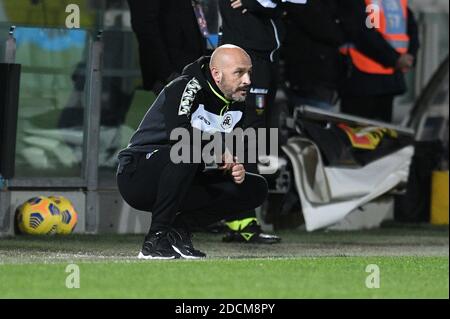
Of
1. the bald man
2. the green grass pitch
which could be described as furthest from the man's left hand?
the green grass pitch

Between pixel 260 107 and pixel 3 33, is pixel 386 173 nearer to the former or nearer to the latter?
pixel 260 107

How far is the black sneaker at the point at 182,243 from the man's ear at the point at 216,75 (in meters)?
0.94

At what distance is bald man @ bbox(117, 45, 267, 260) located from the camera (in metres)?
8.66

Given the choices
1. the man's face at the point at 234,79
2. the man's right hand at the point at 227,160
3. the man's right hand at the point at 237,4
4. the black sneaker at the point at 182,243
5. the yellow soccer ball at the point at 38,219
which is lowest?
the yellow soccer ball at the point at 38,219

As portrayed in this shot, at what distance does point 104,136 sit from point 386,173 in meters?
2.45

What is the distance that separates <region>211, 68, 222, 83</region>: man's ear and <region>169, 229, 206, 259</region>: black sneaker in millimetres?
945

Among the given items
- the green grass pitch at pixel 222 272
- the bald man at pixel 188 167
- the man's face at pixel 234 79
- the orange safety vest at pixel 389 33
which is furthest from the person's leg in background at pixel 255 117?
the orange safety vest at pixel 389 33

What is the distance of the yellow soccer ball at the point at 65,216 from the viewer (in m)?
11.6

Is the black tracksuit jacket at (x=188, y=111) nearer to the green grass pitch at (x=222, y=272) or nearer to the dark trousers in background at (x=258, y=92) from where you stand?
the green grass pitch at (x=222, y=272)

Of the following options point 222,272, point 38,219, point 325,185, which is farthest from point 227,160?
point 325,185

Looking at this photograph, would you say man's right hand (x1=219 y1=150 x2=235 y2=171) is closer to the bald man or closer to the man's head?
the bald man

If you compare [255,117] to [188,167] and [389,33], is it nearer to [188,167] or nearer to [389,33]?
[188,167]
